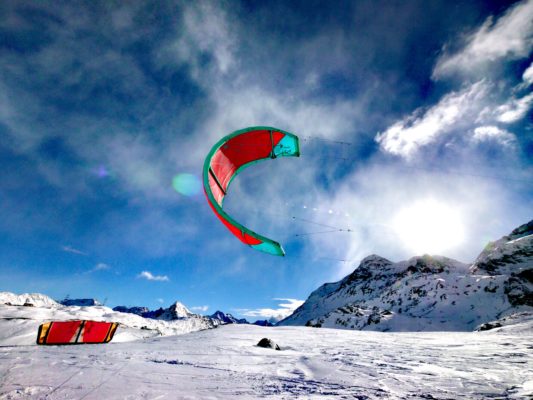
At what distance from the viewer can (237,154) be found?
38.7 feet

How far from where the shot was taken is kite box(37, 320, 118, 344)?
38.9ft

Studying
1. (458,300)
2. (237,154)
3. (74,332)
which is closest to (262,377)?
(237,154)

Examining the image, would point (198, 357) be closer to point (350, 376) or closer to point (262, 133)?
point (350, 376)

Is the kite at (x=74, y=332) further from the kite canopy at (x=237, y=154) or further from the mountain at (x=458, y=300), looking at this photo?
the mountain at (x=458, y=300)

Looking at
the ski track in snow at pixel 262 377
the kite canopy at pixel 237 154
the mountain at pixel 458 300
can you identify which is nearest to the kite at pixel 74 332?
the ski track in snow at pixel 262 377

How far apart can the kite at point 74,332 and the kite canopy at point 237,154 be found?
9.43 meters

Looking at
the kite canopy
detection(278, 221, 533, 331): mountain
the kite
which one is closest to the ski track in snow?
the kite canopy

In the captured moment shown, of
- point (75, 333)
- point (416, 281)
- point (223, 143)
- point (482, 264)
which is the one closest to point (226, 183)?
point (223, 143)

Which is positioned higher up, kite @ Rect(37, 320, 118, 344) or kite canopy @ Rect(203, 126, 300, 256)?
kite canopy @ Rect(203, 126, 300, 256)

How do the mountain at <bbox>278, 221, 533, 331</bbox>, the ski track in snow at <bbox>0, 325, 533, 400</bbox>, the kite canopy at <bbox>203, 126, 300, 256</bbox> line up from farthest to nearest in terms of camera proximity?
the mountain at <bbox>278, 221, 533, 331</bbox> < the kite canopy at <bbox>203, 126, 300, 256</bbox> < the ski track in snow at <bbox>0, 325, 533, 400</bbox>

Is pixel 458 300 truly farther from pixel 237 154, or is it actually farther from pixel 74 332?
pixel 74 332

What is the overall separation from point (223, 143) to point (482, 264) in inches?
5049

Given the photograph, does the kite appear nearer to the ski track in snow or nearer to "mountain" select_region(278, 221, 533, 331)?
the ski track in snow

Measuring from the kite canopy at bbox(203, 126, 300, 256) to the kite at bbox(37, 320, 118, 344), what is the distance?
9429 mm
